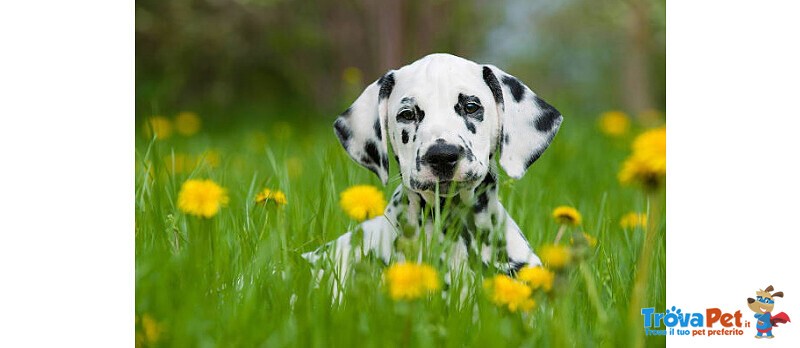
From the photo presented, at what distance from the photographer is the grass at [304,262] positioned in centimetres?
218

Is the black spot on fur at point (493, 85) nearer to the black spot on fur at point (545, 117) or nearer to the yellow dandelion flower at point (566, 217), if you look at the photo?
the black spot on fur at point (545, 117)

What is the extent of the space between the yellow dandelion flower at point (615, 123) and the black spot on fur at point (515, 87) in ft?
3.12

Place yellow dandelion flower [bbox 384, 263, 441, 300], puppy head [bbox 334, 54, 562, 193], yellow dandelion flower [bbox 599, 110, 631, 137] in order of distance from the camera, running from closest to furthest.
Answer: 1. yellow dandelion flower [bbox 384, 263, 441, 300]
2. puppy head [bbox 334, 54, 562, 193]
3. yellow dandelion flower [bbox 599, 110, 631, 137]

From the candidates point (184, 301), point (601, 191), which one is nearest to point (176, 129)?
point (184, 301)

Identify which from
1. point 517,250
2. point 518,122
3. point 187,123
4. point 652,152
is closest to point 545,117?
point 518,122

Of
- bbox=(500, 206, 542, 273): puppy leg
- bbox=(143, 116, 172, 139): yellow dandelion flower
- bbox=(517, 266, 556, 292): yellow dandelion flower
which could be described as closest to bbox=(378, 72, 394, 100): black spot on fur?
bbox=(500, 206, 542, 273): puppy leg

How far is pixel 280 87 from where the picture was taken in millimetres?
3432

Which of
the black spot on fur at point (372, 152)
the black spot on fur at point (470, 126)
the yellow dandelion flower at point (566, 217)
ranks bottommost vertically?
the yellow dandelion flower at point (566, 217)

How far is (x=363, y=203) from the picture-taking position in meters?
2.73

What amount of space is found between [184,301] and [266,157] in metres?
1.30

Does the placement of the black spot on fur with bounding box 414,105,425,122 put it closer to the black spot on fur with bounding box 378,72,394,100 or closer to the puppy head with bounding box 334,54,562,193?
the puppy head with bounding box 334,54,562,193

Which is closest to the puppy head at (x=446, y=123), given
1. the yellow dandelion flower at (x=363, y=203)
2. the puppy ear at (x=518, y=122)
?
the puppy ear at (x=518, y=122)
